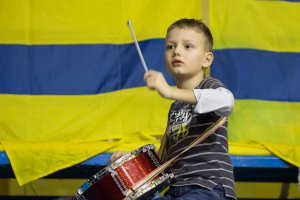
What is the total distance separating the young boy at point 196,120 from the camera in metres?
1.56

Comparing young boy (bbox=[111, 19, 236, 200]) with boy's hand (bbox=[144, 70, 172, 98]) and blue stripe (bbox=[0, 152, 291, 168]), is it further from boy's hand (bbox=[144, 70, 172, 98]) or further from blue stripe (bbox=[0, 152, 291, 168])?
blue stripe (bbox=[0, 152, 291, 168])

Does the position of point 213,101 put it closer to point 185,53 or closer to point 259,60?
point 185,53

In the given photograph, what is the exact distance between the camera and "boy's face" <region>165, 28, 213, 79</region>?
170cm

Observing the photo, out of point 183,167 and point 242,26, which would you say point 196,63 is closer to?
point 183,167

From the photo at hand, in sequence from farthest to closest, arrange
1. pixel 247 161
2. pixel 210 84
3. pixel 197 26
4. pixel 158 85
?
pixel 247 161 → pixel 197 26 → pixel 210 84 → pixel 158 85

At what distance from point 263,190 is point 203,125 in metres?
1.32

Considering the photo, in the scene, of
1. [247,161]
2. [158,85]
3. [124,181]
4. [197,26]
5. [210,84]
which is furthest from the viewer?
[247,161]

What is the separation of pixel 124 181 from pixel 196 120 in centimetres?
28

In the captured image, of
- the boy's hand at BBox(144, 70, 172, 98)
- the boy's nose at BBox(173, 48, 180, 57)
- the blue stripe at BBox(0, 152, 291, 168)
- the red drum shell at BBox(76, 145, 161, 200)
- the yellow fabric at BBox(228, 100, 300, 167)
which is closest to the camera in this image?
the boy's hand at BBox(144, 70, 172, 98)

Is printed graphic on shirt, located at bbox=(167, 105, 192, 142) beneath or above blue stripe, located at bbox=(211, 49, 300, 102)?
beneath

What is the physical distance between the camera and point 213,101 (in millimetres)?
1549

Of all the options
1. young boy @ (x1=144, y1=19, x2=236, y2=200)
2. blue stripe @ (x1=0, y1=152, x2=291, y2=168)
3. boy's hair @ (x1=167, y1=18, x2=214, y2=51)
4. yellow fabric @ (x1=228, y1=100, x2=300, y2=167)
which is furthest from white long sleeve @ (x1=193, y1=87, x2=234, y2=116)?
yellow fabric @ (x1=228, y1=100, x2=300, y2=167)

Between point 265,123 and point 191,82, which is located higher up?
point 191,82

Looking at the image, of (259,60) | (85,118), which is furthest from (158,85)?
(259,60)
